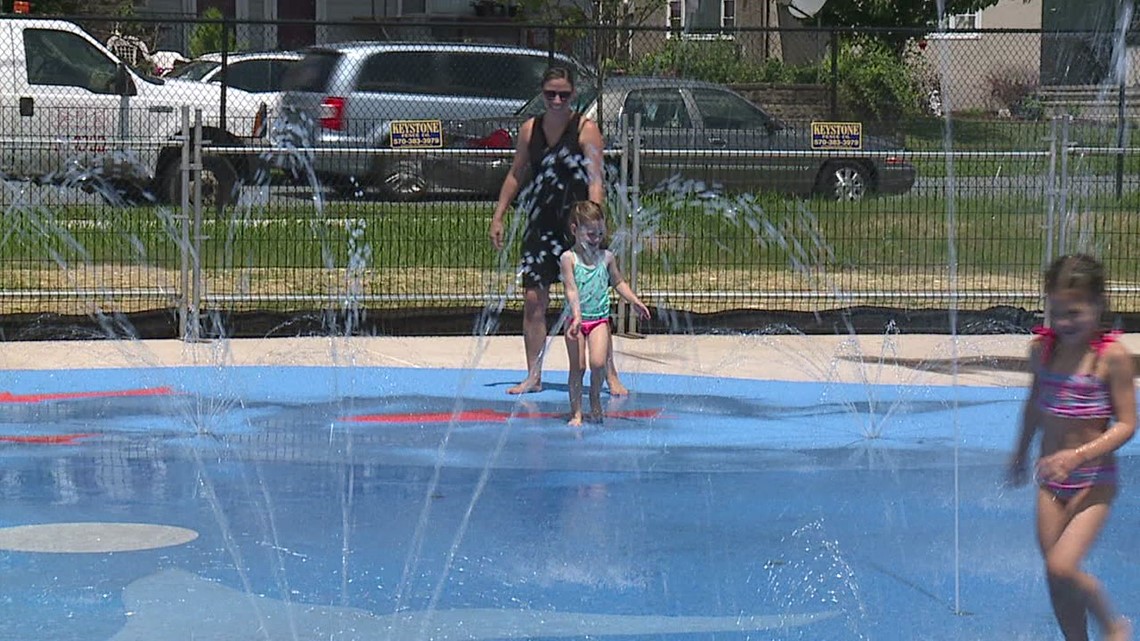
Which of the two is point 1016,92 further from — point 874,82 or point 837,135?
point 837,135

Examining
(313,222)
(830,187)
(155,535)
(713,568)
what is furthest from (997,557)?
(313,222)

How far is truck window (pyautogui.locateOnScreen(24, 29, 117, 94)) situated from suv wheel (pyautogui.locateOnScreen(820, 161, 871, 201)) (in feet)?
24.9

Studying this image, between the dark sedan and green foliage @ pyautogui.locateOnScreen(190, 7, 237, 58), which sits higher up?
green foliage @ pyautogui.locateOnScreen(190, 7, 237, 58)

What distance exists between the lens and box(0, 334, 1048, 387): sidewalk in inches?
405

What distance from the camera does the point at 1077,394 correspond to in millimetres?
4789

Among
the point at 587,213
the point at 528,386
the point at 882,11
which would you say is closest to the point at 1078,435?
the point at 587,213

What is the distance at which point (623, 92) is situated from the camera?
13.9 meters

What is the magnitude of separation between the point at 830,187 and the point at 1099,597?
797 cm

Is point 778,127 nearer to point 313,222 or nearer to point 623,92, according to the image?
point 623,92

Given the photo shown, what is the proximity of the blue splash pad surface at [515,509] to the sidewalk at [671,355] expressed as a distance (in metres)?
0.33

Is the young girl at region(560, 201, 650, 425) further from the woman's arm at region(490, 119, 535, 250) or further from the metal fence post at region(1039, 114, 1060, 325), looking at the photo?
Result: the metal fence post at region(1039, 114, 1060, 325)

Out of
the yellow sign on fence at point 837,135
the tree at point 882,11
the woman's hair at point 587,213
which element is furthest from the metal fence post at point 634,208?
the tree at point 882,11

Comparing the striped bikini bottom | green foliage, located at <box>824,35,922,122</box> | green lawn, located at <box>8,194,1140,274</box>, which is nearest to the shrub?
green foliage, located at <box>824,35,922,122</box>

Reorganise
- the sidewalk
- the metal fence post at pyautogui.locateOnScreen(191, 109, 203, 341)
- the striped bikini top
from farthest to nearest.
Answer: the metal fence post at pyautogui.locateOnScreen(191, 109, 203, 341) → the sidewalk → the striped bikini top
